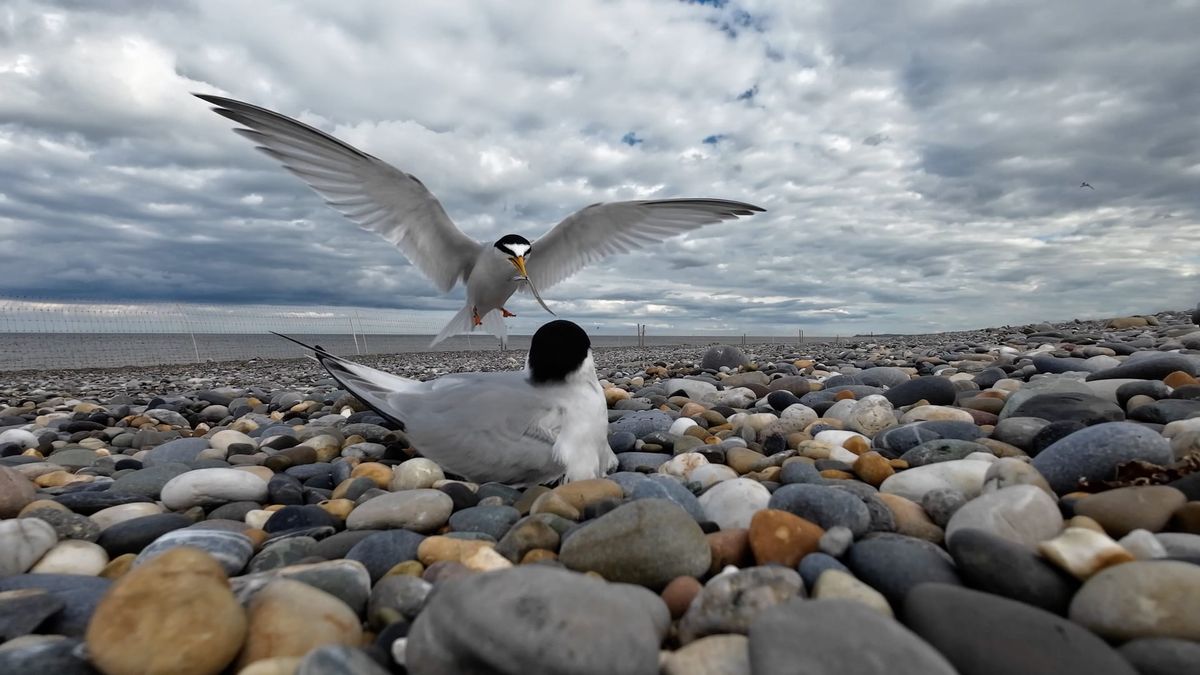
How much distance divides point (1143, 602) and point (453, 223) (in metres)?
6.70

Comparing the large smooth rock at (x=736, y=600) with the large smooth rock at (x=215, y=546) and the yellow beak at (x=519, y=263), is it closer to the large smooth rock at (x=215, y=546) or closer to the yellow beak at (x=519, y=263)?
the large smooth rock at (x=215, y=546)

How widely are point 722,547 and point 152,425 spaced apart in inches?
205

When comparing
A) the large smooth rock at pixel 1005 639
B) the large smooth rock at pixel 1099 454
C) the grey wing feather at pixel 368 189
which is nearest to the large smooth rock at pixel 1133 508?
the large smooth rock at pixel 1099 454

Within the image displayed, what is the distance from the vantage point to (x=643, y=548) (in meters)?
1.71

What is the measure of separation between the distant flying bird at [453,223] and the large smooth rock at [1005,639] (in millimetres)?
4463

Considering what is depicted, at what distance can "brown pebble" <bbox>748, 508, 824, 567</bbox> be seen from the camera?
1.73 meters

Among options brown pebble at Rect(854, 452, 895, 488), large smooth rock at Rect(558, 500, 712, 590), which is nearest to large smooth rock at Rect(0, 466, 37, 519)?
large smooth rock at Rect(558, 500, 712, 590)

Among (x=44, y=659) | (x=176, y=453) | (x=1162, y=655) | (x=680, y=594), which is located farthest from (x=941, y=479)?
(x=176, y=453)

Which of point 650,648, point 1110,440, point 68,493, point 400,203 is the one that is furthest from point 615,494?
point 400,203

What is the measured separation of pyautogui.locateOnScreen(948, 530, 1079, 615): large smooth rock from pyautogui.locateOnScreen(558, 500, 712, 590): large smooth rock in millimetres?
640

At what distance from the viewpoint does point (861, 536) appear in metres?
1.86

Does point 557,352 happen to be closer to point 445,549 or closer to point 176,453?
point 445,549

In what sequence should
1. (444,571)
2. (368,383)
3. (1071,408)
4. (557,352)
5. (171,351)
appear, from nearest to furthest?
(444,571), (1071,408), (557,352), (368,383), (171,351)

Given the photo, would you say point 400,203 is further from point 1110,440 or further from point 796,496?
point 1110,440
